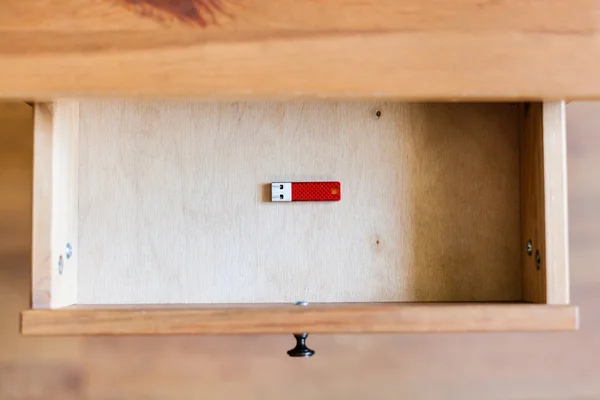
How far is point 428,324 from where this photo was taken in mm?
787

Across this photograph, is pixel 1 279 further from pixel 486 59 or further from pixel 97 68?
pixel 486 59

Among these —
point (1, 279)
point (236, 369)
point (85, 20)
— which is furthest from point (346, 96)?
point (1, 279)

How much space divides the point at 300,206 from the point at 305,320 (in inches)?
8.0

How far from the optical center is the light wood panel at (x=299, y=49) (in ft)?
2.48

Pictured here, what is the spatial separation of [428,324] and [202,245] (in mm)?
297

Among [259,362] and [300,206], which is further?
[259,362]

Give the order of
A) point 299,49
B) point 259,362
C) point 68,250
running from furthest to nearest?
point 259,362 < point 68,250 < point 299,49

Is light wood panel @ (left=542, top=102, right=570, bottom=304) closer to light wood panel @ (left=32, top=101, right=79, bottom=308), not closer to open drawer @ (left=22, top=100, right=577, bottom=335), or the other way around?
open drawer @ (left=22, top=100, right=577, bottom=335)

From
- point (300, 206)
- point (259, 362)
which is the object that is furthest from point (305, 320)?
point (259, 362)

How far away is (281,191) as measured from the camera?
0.95 m

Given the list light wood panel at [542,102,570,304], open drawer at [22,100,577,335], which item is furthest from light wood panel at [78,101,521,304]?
light wood panel at [542,102,570,304]

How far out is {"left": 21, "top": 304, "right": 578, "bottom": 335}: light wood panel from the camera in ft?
2.57

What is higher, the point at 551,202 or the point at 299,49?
the point at 299,49

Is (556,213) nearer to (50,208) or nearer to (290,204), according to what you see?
(290,204)
